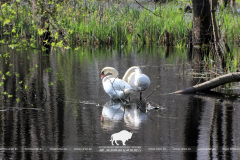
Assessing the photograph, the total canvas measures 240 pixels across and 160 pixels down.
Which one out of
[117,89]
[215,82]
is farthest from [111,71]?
[215,82]

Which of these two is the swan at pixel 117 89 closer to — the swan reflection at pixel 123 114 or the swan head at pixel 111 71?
the swan reflection at pixel 123 114

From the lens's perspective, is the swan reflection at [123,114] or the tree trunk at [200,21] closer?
the swan reflection at [123,114]

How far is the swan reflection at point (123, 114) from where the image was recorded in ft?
26.0

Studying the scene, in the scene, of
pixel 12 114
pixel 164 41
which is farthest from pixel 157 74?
pixel 164 41

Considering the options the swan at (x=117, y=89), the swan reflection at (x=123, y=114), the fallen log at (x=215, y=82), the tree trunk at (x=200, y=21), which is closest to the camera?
the swan reflection at (x=123, y=114)

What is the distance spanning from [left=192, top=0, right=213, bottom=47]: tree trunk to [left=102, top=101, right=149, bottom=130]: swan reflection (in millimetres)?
8958

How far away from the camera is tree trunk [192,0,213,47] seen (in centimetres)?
1848

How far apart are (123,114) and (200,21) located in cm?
1087

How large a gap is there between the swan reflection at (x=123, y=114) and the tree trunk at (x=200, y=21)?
896 centimetres

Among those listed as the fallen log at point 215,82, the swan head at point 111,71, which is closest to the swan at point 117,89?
the swan head at point 111,71

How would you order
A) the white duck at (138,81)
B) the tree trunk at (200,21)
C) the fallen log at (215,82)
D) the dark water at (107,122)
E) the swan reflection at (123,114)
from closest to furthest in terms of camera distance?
the dark water at (107,122) → the swan reflection at (123,114) → the white duck at (138,81) → the fallen log at (215,82) → the tree trunk at (200,21)

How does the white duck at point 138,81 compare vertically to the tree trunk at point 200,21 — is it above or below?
below

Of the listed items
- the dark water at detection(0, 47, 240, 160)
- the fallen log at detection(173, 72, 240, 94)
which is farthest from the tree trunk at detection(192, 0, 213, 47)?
the fallen log at detection(173, 72, 240, 94)

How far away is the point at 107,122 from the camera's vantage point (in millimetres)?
8070
